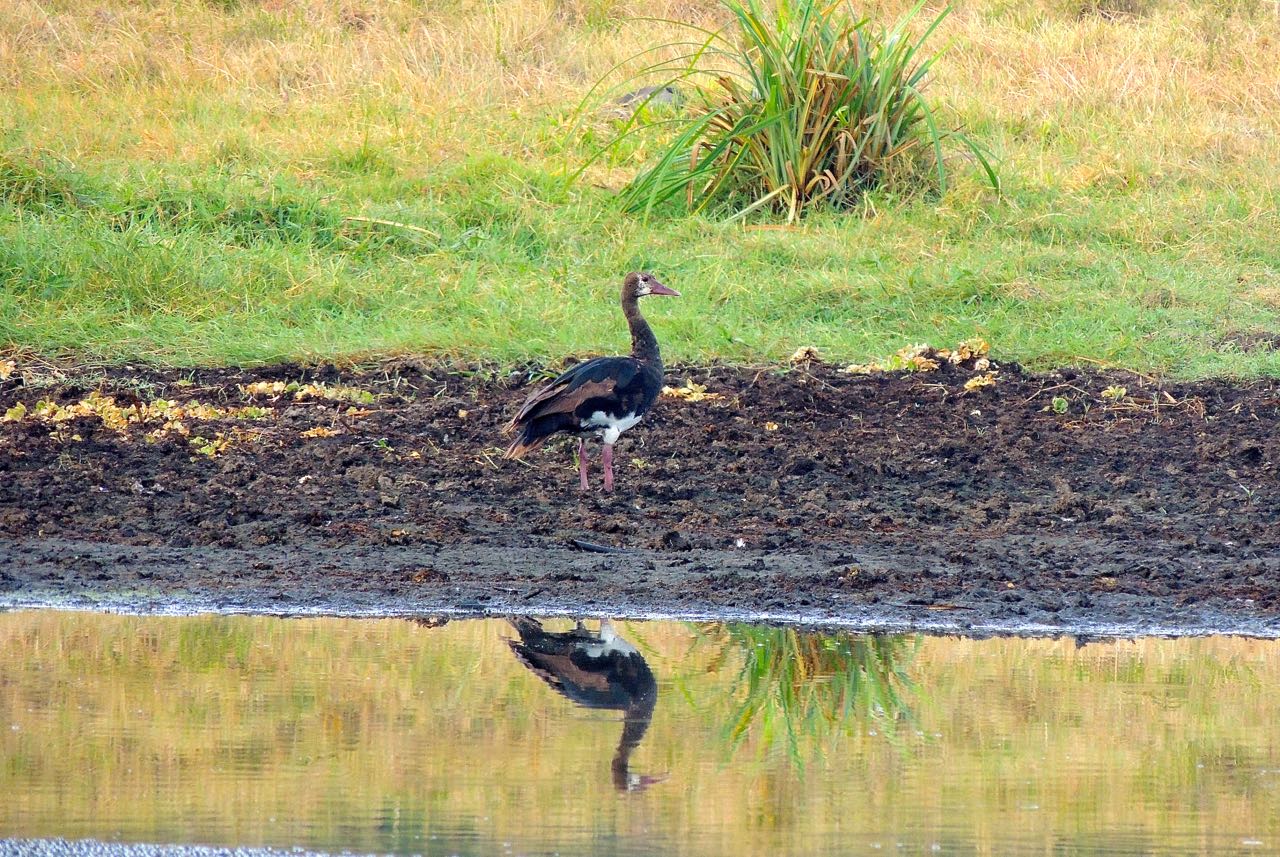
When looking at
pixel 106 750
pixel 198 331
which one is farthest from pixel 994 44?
pixel 106 750

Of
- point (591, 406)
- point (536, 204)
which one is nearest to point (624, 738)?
point (591, 406)

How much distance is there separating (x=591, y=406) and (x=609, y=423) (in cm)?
15

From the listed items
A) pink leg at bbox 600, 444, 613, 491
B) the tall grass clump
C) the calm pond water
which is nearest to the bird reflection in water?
the calm pond water

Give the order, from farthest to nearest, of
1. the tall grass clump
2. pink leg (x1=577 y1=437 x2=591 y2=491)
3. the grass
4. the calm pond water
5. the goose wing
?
the tall grass clump → the grass → pink leg (x1=577 y1=437 x2=591 y2=491) → the goose wing → the calm pond water

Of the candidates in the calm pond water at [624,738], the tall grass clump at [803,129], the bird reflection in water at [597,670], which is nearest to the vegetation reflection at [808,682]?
the calm pond water at [624,738]

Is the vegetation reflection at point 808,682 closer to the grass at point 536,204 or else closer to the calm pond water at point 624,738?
the calm pond water at point 624,738

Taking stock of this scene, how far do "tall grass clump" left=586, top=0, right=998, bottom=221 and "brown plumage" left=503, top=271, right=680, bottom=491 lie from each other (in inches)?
191

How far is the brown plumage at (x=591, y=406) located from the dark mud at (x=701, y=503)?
9.0 inches

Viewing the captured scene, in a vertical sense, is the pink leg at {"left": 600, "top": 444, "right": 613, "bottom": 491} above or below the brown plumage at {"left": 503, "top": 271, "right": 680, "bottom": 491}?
below

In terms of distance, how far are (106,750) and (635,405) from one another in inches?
150

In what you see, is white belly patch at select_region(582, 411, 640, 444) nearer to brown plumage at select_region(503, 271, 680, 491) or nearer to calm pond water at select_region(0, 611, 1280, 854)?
brown plumage at select_region(503, 271, 680, 491)

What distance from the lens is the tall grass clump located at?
42.5 feet

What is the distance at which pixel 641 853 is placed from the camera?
163 inches

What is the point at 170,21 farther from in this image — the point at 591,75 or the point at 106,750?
the point at 106,750
